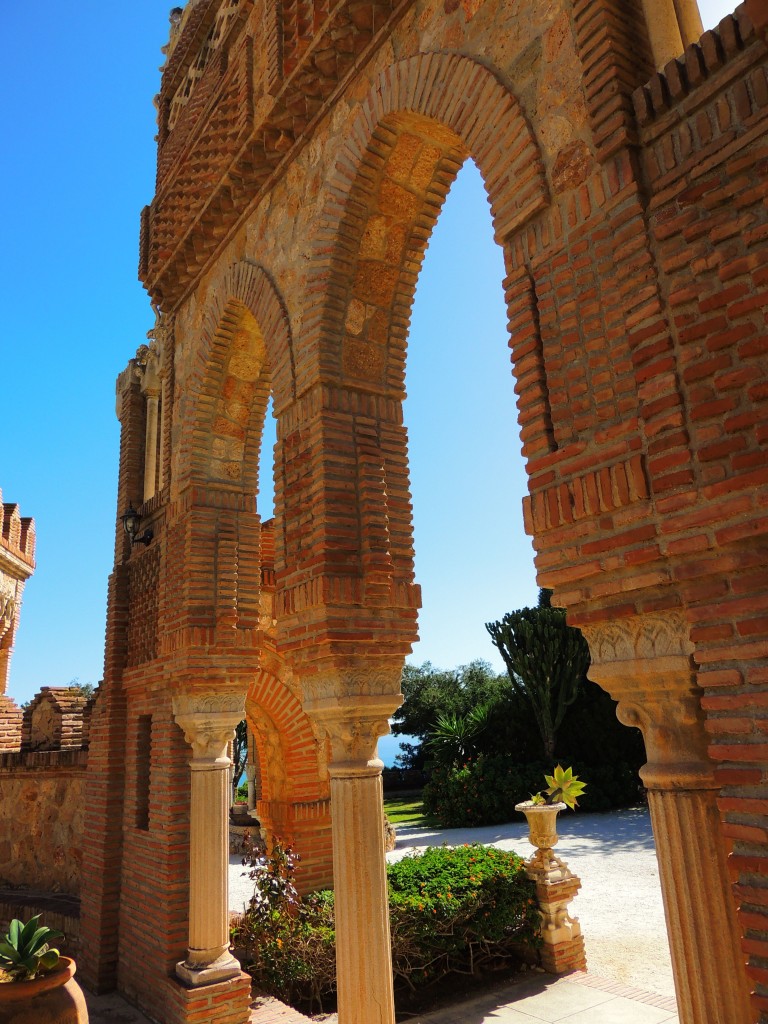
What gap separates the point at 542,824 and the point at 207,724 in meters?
3.76

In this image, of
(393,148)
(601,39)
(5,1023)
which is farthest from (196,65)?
(5,1023)

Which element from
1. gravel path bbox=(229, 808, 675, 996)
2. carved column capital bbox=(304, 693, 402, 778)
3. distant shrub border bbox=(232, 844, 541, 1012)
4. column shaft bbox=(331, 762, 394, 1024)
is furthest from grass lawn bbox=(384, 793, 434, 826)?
Answer: carved column capital bbox=(304, 693, 402, 778)

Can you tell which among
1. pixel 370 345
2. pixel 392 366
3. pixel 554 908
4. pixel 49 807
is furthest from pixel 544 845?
pixel 49 807

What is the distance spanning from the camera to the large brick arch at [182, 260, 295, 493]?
6.46 meters

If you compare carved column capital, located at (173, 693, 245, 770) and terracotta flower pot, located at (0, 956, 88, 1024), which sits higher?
carved column capital, located at (173, 693, 245, 770)

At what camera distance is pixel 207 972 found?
5.61 metres

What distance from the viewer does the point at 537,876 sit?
732cm

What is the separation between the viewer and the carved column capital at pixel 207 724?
20.6ft

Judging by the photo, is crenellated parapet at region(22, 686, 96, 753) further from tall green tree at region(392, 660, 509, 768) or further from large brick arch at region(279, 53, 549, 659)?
tall green tree at region(392, 660, 509, 768)

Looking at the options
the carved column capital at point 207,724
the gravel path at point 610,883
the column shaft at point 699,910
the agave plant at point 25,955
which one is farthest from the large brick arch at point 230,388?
the gravel path at point 610,883

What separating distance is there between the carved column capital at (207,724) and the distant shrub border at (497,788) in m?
12.9

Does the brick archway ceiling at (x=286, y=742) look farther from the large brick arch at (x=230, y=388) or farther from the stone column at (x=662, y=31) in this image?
the stone column at (x=662, y=31)

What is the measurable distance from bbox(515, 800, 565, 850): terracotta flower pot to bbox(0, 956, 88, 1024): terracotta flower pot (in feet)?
15.3

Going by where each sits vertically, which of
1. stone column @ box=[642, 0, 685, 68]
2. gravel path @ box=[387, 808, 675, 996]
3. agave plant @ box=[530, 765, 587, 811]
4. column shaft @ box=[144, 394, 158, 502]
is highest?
column shaft @ box=[144, 394, 158, 502]
